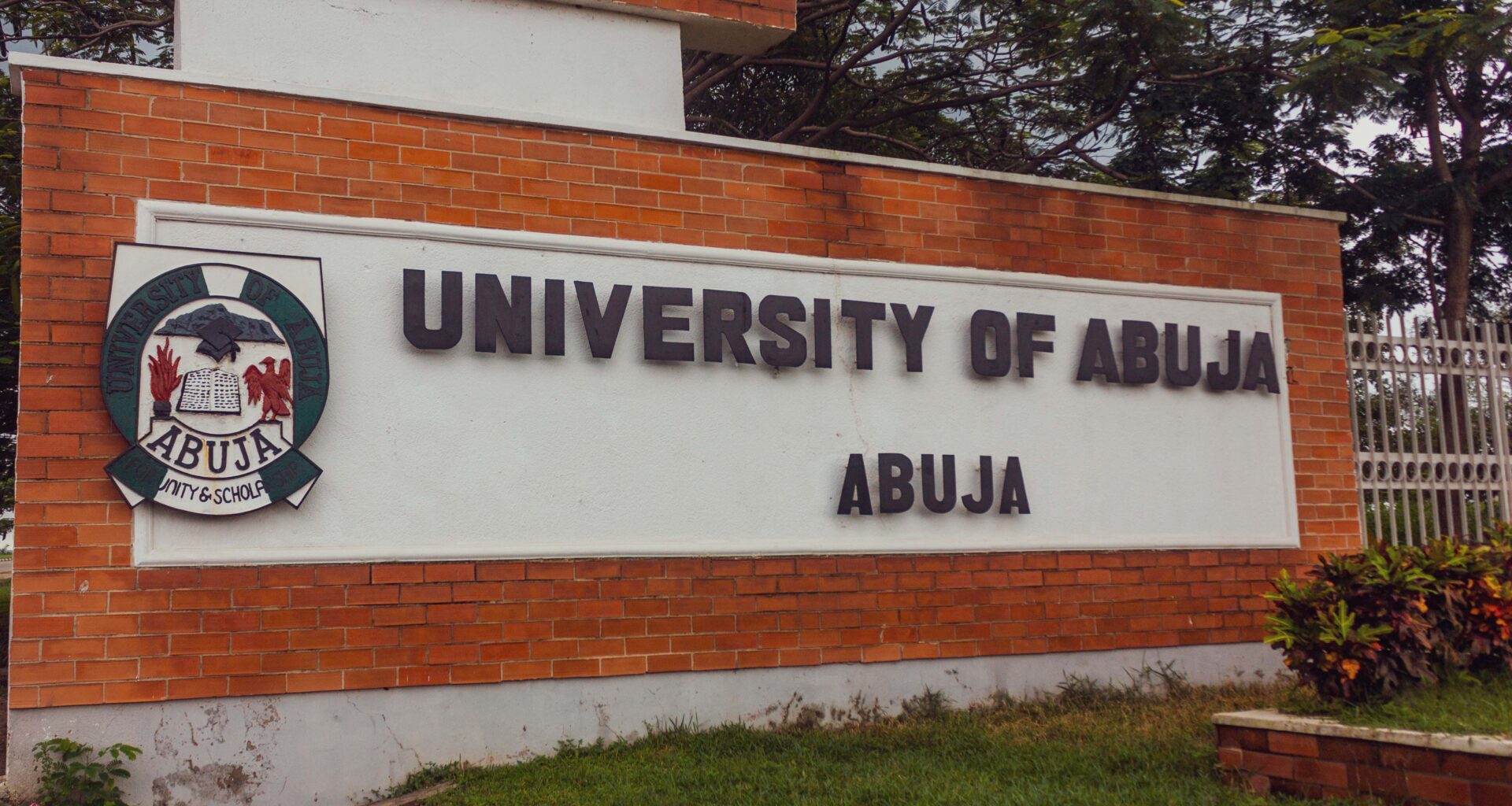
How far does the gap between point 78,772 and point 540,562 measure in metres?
2.02

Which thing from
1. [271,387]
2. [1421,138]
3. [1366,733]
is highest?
[1421,138]

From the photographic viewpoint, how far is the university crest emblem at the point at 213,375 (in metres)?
5.29

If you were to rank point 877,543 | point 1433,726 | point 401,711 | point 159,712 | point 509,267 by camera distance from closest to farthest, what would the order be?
point 1433,726, point 159,712, point 401,711, point 509,267, point 877,543

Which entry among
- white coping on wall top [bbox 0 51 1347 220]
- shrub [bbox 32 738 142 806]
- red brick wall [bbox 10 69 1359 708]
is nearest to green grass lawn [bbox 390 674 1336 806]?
red brick wall [bbox 10 69 1359 708]

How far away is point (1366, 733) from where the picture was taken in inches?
178

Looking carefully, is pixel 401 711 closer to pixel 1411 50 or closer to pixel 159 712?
pixel 159 712

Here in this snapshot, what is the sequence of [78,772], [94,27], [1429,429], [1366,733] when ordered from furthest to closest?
[94,27] < [1429,429] < [78,772] < [1366,733]

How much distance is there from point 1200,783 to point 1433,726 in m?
0.89

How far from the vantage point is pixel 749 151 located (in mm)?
6652

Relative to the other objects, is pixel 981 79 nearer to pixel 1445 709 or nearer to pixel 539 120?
pixel 539 120

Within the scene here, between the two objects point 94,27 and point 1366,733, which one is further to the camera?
point 94,27

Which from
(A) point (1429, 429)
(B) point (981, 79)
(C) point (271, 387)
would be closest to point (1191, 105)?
(B) point (981, 79)

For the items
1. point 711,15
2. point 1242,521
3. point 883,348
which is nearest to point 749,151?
point 711,15

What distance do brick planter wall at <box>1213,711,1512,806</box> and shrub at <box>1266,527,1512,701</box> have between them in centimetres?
29
